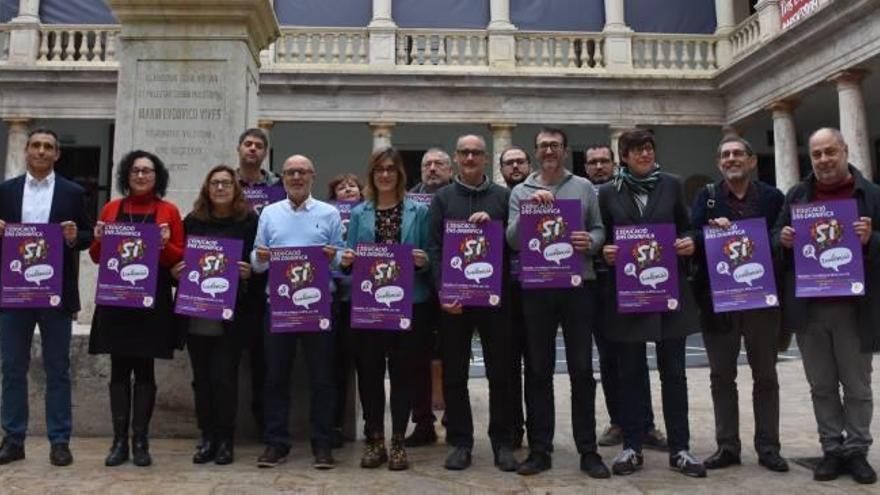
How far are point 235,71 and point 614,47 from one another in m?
15.3

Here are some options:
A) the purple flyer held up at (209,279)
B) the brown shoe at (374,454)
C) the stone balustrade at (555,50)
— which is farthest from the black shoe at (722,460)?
the stone balustrade at (555,50)

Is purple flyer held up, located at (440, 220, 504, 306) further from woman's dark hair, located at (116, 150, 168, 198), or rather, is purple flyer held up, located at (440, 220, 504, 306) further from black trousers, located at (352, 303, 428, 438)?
woman's dark hair, located at (116, 150, 168, 198)

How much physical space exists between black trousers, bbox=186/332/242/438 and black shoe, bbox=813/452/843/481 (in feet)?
11.6

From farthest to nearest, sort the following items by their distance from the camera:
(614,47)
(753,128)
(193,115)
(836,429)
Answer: (753,128) < (614,47) < (193,115) < (836,429)

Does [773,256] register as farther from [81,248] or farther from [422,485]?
[81,248]

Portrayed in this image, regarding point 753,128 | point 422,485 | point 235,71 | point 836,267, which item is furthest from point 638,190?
point 753,128

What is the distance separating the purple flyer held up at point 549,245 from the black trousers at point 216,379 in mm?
1899

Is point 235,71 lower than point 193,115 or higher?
higher

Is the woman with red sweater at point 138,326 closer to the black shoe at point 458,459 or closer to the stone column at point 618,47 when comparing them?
the black shoe at point 458,459

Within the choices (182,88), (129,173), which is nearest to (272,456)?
(129,173)

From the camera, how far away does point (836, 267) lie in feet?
14.0

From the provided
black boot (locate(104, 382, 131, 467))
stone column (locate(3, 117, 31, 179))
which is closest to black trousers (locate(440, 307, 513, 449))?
black boot (locate(104, 382, 131, 467))

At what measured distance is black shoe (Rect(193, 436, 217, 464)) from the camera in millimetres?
4523

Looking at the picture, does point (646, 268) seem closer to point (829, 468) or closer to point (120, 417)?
point (829, 468)
